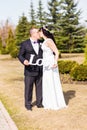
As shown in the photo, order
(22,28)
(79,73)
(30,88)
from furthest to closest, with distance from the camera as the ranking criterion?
(22,28)
(79,73)
(30,88)

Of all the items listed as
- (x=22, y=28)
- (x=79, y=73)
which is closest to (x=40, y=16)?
(x=22, y=28)

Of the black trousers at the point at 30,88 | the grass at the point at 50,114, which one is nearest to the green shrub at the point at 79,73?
the grass at the point at 50,114

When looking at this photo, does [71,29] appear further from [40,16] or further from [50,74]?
[50,74]

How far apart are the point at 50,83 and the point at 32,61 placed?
720mm

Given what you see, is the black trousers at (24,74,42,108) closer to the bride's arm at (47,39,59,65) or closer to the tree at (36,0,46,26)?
the bride's arm at (47,39,59,65)

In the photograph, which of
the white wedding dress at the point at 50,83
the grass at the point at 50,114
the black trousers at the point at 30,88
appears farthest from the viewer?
the black trousers at the point at 30,88

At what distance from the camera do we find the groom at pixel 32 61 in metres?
8.99

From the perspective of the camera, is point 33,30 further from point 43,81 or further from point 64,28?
point 64,28

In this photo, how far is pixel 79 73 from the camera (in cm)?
1505

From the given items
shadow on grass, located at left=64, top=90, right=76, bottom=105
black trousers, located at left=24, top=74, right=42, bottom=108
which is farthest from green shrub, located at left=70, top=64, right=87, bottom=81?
black trousers, located at left=24, top=74, right=42, bottom=108

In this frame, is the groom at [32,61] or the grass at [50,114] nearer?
the grass at [50,114]

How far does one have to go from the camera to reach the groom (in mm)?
8992

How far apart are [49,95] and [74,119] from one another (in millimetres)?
1318

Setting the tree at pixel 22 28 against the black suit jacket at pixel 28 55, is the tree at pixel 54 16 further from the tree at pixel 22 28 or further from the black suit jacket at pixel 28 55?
the black suit jacket at pixel 28 55
